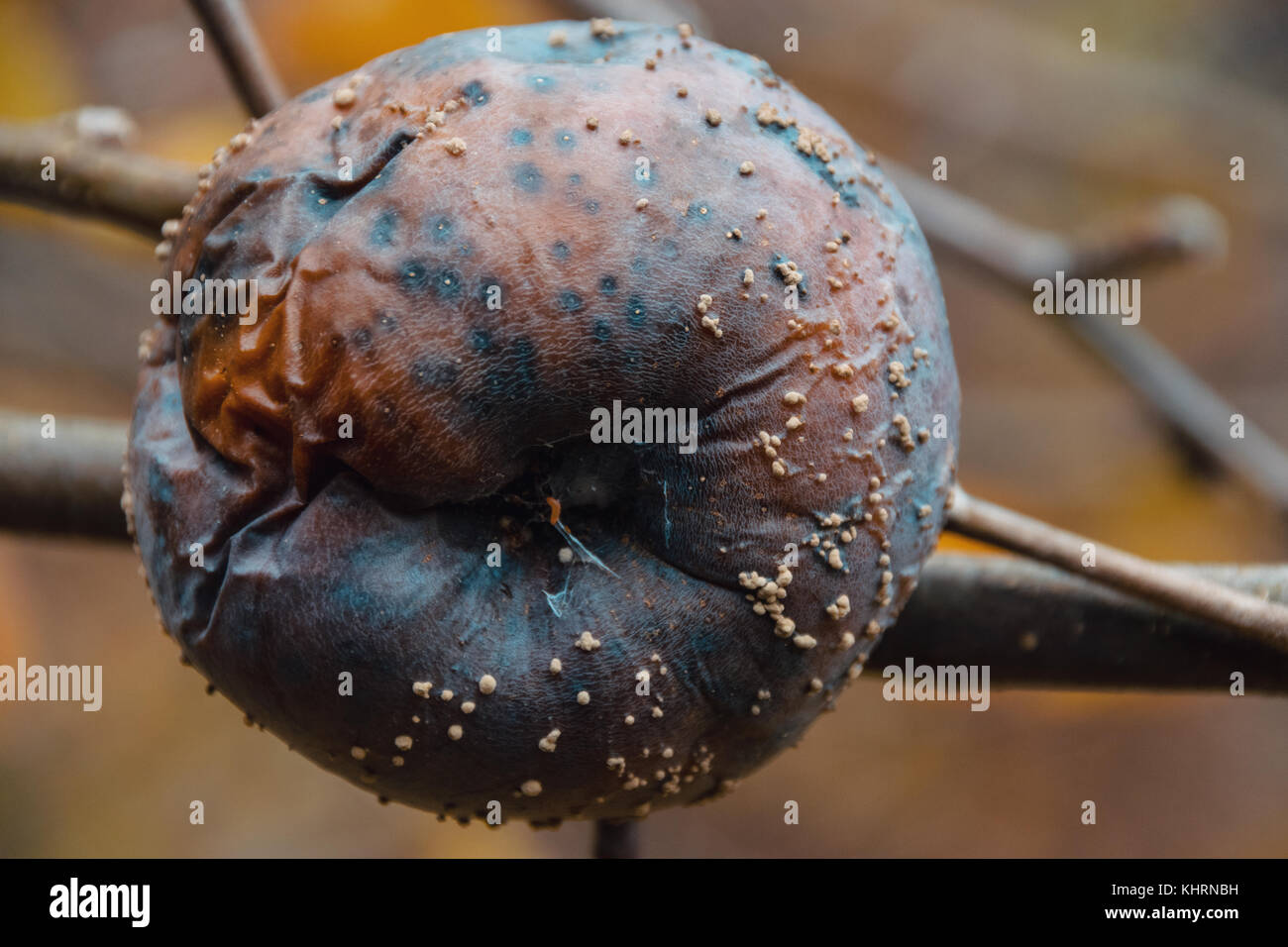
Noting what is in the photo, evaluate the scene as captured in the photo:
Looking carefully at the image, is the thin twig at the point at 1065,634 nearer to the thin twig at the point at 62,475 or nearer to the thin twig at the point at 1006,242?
the thin twig at the point at 62,475

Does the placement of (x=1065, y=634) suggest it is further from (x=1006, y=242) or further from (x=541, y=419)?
(x=1006, y=242)

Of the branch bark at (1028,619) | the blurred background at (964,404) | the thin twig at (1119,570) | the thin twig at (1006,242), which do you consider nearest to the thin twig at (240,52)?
the branch bark at (1028,619)

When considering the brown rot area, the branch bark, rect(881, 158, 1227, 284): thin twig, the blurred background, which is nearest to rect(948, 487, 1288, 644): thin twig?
the branch bark

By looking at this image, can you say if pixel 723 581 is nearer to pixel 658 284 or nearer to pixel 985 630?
pixel 658 284

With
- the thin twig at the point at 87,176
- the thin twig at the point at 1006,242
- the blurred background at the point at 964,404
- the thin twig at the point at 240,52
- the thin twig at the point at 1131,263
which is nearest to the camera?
the thin twig at the point at 240,52

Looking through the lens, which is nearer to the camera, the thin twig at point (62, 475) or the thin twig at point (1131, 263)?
the thin twig at point (62, 475)

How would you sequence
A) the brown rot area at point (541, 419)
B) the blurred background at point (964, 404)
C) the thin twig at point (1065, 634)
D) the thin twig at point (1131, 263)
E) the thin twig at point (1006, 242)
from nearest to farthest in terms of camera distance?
the brown rot area at point (541, 419) < the thin twig at point (1065, 634) < the thin twig at point (1131, 263) < the thin twig at point (1006, 242) < the blurred background at point (964, 404)

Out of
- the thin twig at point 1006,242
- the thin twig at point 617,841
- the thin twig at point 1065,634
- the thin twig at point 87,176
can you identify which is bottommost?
the thin twig at point 617,841
